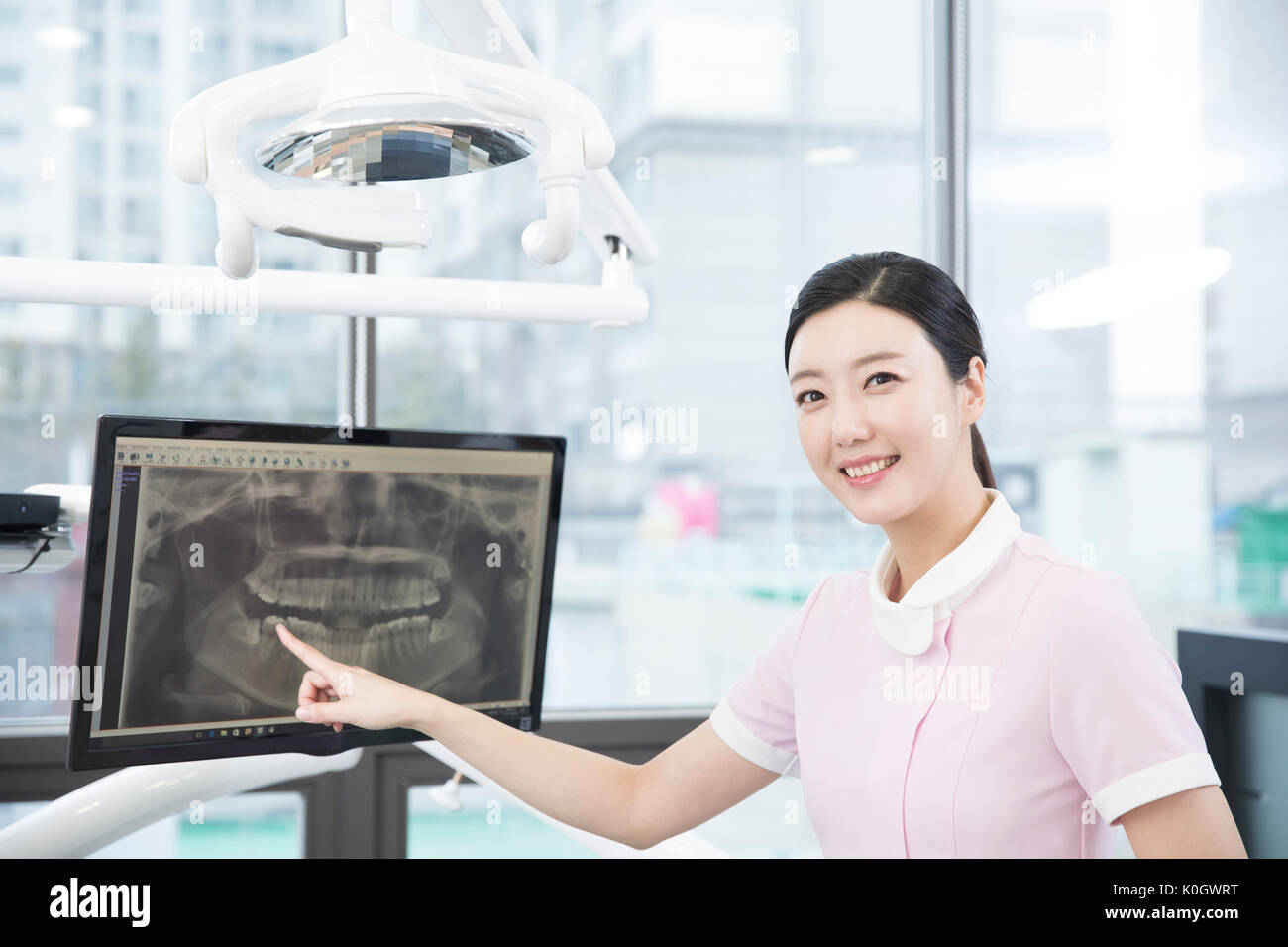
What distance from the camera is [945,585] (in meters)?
1.08

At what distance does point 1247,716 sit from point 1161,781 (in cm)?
129

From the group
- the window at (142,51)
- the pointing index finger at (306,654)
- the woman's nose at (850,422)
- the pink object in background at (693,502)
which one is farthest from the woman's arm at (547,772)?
the window at (142,51)

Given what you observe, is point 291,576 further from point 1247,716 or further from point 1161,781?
point 1247,716

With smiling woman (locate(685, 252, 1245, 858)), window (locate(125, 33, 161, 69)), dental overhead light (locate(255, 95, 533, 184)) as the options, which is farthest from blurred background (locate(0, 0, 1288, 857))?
dental overhead light (locate(255, 95, 533, 184))

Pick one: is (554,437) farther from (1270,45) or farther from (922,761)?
(1270,45)

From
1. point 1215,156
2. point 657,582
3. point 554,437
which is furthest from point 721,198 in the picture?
point 554,437

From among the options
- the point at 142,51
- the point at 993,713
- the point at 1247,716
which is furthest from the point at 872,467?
the point at 142,51

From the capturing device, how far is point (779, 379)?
2438 mm

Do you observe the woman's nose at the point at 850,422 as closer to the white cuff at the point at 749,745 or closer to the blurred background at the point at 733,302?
the white cuff at the point at 749,745

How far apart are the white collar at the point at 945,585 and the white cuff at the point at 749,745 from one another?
8.3 inches

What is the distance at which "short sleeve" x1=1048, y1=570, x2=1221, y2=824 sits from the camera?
0.90m

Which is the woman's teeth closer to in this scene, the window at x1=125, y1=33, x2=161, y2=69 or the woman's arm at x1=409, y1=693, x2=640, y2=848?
the woman's arm at x1=409, y1=693, x2=640, y2=848

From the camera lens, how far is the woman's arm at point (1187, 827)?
0.89 metres

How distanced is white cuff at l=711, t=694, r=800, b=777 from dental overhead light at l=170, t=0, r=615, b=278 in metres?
0.60
